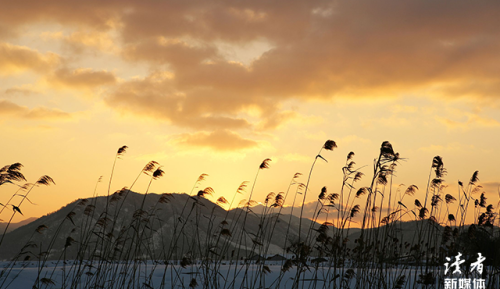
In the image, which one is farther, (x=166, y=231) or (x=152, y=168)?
(x=166, y=231)

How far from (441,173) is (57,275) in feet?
24.4

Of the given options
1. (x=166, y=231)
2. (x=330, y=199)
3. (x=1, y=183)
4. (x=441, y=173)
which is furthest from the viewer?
(x=166, y=231)

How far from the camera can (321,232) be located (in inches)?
214

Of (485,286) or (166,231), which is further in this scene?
(166,231)

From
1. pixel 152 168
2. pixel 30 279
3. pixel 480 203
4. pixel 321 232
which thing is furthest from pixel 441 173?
pixel 30 279

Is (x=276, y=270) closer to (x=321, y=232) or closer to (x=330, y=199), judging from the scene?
(x=330, y=199)

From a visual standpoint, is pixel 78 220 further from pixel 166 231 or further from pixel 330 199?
pixel 330 199

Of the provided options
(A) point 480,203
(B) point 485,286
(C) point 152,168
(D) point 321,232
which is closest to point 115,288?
(C) point 152,168

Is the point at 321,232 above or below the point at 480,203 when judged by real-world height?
below

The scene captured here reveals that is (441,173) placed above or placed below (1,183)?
above

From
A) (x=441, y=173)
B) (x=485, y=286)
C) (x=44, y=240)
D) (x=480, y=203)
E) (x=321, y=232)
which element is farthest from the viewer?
(x=44, y=240)

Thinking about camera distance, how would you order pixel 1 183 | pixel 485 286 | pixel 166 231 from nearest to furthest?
pixel 1 183 → pixel 485 286 → pixel 166 231

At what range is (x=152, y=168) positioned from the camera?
238 inches

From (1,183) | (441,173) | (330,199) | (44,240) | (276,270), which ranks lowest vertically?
(44,240)
